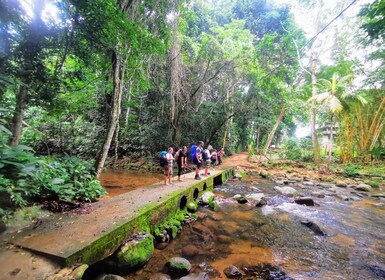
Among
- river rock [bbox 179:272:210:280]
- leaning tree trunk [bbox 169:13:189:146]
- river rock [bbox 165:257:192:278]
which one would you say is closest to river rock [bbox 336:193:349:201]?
river rock [bbox 179:272:210:280]

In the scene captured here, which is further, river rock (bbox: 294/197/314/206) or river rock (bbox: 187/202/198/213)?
river rock (bbox: 294/197/314/206)

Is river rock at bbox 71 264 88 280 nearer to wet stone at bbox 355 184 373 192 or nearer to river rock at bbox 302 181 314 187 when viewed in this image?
river rock at bbox 302 181 314 187

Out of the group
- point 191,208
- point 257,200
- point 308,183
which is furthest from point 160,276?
point 308,183

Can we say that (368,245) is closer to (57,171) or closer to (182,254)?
(182,254)

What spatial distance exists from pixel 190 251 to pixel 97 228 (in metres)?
1.93

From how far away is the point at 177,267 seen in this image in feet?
11.9

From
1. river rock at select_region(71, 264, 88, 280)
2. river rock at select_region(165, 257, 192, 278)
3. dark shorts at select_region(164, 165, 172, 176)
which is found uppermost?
dark shorts at select_region(164, 165, 172, 176)

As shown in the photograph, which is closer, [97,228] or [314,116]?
[97,228]

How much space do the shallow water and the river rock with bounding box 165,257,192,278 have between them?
0.59 ft

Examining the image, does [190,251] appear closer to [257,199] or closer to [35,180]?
[35,180]

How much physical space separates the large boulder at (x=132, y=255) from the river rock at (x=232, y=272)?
138 centimetres

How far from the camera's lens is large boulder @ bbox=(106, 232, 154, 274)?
3389mm

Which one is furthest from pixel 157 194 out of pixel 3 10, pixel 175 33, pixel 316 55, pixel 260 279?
pixel 316 55

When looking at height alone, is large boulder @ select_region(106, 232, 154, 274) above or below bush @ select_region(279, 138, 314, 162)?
below
